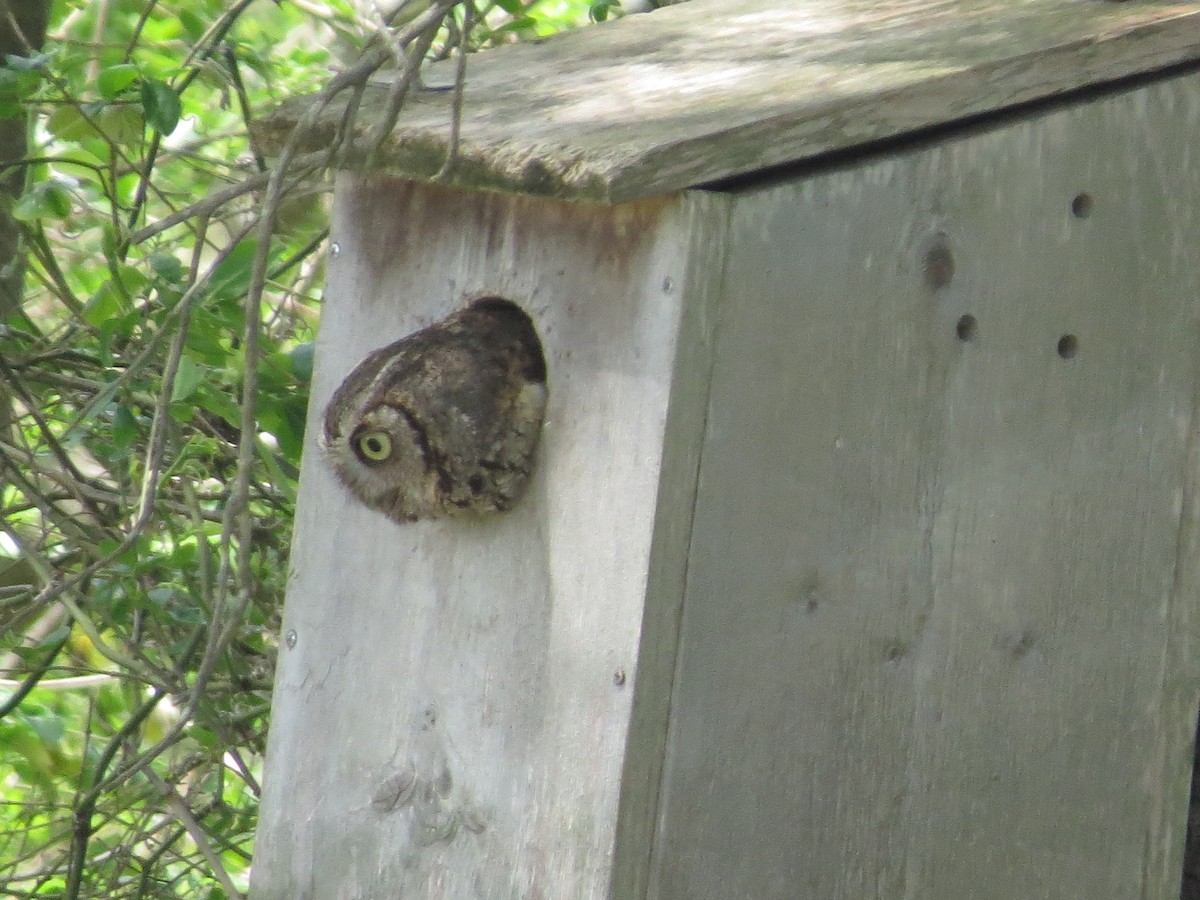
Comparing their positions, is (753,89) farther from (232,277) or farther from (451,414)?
(232,277)

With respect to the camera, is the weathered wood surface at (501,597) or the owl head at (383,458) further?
the owl head at (383,458)

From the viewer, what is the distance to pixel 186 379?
171 centimetres

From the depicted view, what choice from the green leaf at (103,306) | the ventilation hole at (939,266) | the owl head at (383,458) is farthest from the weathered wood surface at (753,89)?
the green leaf at (103,306)

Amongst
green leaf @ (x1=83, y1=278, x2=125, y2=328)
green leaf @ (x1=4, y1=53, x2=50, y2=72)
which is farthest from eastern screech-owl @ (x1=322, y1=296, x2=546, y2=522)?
green leaf @ (x1=4, y1=53, x2=50, y2=72)

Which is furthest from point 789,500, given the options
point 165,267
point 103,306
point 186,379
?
point 103,306

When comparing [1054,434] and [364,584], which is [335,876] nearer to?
[364,584]

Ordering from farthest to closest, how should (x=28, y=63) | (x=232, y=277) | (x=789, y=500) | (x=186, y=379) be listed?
1. (x=28, y=63)
2. (x=232, y=277)
3. (x=186, y=379)
4. (x=789, y=500)

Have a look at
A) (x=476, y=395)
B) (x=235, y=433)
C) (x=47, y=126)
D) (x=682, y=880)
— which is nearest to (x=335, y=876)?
(x=682, y=880)

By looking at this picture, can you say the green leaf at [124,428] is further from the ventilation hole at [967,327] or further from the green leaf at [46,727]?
the ventilation hole at [967,327]

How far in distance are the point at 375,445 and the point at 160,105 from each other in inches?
26.5

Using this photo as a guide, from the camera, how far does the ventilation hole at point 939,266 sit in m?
1.47

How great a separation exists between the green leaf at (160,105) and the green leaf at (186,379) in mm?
347

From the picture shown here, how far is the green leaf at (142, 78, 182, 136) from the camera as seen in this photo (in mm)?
1908

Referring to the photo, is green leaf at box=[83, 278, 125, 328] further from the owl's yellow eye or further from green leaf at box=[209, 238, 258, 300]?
the owl's yellow eye
